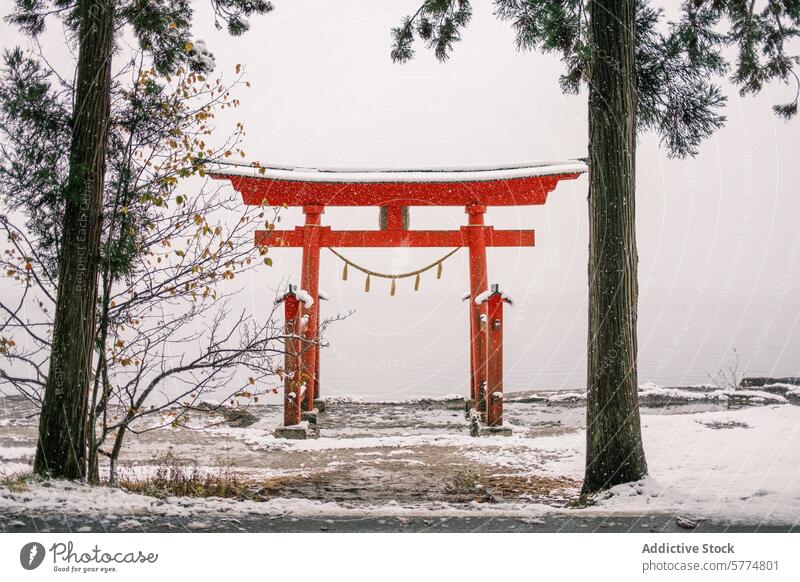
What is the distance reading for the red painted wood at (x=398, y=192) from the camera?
6883mm

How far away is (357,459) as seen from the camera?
17.8 feet

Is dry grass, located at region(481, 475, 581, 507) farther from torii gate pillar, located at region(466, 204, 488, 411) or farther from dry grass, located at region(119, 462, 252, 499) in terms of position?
torii gate pillar, located at region(466, 204, 488, 411)

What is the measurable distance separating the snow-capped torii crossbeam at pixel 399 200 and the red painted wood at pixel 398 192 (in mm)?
12

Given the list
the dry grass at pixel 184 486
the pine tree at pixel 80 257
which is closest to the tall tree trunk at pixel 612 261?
the dry grass at pixel 184 486

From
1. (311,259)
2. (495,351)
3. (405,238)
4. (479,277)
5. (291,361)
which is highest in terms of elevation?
(405,238)

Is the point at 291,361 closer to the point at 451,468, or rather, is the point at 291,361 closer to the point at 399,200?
the point at 399,200

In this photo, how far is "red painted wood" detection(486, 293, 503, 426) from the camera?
22.7 feet

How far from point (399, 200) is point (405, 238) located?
0.51 m

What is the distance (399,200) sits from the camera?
738 centimetres

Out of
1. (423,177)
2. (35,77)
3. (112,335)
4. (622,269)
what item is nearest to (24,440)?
(112,335)

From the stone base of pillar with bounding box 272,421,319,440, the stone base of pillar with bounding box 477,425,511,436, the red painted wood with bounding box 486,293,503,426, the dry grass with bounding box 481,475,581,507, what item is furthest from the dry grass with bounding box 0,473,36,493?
the red painted wood with bounding box 486,293,503,426

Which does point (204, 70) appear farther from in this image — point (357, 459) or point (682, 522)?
point (682, 522)

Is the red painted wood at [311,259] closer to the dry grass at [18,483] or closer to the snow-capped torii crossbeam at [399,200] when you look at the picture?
the snow-capped torii crossbeam at [399,200]

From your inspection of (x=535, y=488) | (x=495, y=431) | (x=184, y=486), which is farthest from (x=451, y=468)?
(x=184, y=486)
